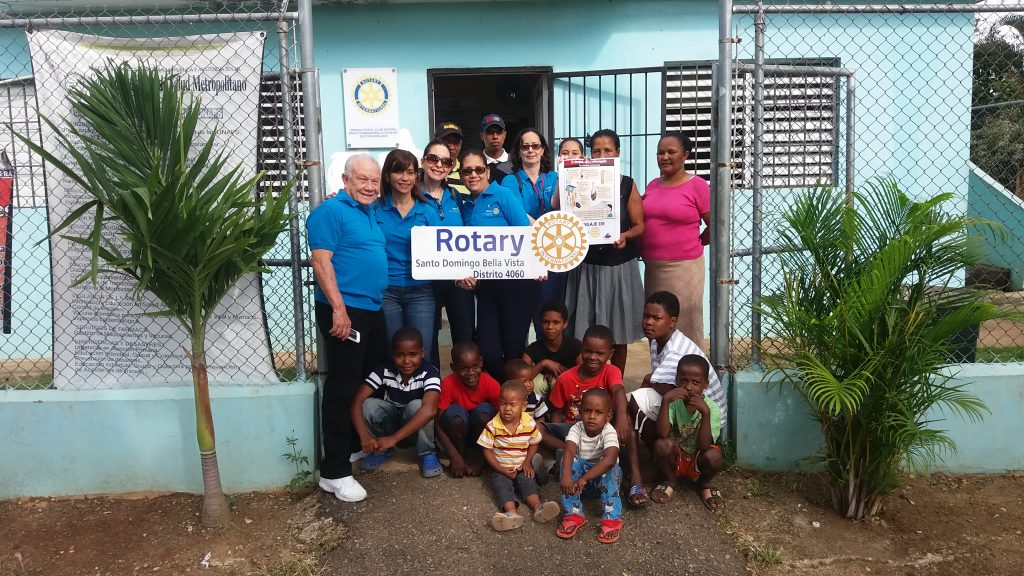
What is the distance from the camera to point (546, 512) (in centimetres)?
349

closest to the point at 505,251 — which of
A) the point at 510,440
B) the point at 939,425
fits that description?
the point at 510,440

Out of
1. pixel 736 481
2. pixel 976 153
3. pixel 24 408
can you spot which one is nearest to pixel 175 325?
pixel 24 408

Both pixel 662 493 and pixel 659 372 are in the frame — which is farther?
pixel 659 372

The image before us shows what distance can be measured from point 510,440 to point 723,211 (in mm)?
1644

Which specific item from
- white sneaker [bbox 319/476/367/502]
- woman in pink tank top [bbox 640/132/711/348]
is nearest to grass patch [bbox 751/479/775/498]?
woman in pink tank top [bbox 640/132/711/348]

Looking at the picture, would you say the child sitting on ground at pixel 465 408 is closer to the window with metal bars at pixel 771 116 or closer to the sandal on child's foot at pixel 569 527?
the sandal on child's foot at pixel 569 527

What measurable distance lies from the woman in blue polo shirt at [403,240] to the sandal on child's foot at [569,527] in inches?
51.4

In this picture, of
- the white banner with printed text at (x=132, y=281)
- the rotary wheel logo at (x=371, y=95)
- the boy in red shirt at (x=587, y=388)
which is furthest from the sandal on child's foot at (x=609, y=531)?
the rotary wheel logo at (x=371, y=95)

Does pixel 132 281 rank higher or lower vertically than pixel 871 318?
higher

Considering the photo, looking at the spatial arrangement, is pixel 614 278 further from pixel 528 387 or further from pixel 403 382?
pixel 403 382

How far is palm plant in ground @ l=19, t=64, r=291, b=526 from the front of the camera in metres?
3.26

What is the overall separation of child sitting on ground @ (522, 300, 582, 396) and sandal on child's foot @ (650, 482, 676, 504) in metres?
0.82

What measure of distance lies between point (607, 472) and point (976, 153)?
8617 mm

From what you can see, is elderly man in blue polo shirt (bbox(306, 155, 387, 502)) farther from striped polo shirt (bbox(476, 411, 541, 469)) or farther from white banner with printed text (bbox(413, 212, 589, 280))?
striped polo shirt (bbox(476, 411, 541, 469))
